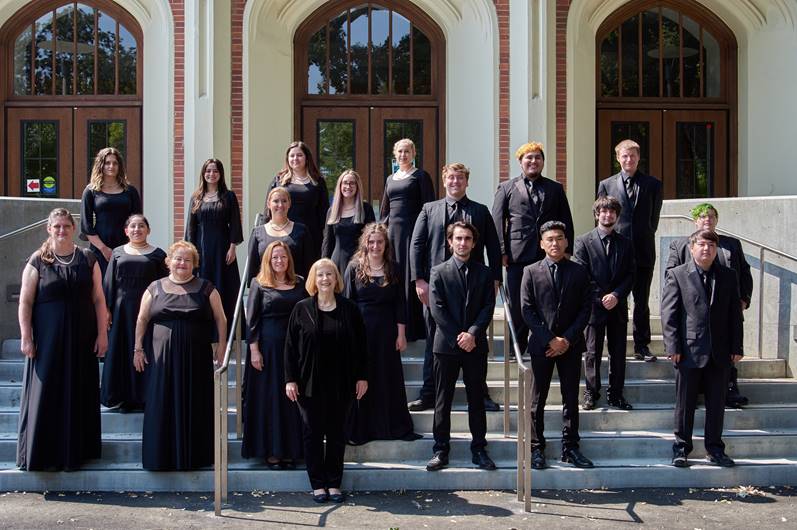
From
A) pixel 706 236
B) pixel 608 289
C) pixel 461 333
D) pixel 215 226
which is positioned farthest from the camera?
pixel 215 226

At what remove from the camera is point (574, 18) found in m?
11.7

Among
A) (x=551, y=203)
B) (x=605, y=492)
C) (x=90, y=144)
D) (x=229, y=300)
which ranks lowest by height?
(x=605, y=492)

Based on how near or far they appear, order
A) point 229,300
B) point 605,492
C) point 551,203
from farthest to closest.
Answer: point 229,300
point 551,203
point 605,492

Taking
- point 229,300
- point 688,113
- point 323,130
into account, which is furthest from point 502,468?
point 688,113

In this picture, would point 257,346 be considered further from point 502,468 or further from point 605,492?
point 605,492

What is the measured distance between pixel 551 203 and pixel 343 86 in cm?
506

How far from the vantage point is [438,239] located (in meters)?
7.85

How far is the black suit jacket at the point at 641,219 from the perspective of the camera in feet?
27.5

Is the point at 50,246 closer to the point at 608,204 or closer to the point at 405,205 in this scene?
the point at 405,205

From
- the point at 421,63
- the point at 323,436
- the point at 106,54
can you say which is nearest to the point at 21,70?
the point at 106,54

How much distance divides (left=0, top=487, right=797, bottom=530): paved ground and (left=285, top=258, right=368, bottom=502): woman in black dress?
283 mm

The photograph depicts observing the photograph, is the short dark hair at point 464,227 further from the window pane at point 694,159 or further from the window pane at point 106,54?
the window pane at point 106,54

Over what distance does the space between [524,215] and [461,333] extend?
1398 mm

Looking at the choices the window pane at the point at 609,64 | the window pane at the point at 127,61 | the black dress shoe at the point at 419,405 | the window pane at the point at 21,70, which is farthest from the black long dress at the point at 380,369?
the window pane at the point at 21,70
